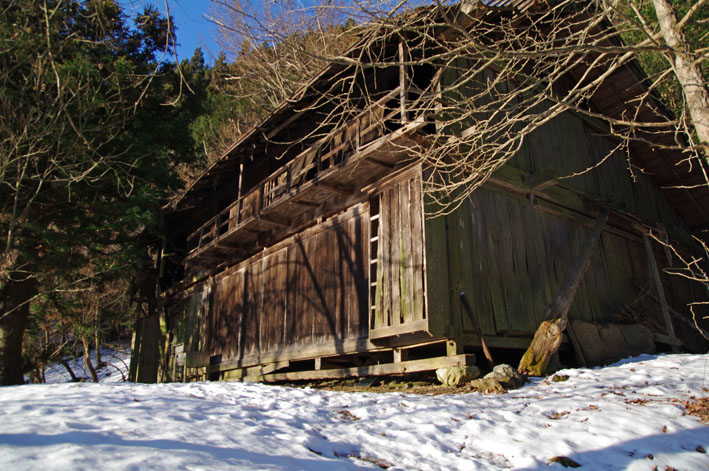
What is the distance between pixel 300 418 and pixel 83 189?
11272 mm

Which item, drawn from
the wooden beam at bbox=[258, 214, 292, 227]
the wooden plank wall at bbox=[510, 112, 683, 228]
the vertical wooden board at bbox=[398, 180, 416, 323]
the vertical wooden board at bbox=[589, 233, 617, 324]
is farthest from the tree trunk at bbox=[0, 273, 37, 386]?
the vertical wooden board at bbox=[589, 233, 617, 324]

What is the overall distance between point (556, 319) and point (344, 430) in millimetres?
5643

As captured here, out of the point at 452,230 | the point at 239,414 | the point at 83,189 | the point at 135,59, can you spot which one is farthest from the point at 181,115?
the point at 239,414

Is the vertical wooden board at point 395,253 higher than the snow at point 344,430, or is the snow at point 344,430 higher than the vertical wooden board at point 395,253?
the vertical wooden board at point 395,253

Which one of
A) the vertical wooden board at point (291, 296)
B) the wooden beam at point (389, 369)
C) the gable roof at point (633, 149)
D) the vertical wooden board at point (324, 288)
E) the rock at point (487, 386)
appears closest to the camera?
the rock at point (487, 386)

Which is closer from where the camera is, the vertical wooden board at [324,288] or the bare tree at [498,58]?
the bare tree at [498,58]

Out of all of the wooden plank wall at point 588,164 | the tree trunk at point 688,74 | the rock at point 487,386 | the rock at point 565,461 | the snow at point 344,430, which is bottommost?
the rock at point 565,461

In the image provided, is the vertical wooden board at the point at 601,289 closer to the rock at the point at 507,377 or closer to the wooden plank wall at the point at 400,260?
the rock at the point at 507,377

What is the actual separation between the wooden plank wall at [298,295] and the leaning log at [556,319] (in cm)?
312

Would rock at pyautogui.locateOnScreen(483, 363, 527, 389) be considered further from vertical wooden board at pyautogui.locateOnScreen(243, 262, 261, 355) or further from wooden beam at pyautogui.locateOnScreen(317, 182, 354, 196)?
vertical wooden board at pyautogui.locateOnScreen(243, 262, 261, 355)

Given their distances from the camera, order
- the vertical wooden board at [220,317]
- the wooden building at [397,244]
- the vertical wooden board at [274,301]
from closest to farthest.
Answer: the wooden building at [397,244], the vertical wooden board at [274,301], the vertical wooden board at [220,317]

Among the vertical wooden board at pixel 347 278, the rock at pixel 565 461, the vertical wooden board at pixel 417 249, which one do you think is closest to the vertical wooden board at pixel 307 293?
the vertical wooden board at pixel 347 278

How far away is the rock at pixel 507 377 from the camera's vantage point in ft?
27.1

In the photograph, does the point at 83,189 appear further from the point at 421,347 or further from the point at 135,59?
the point at 421,347
